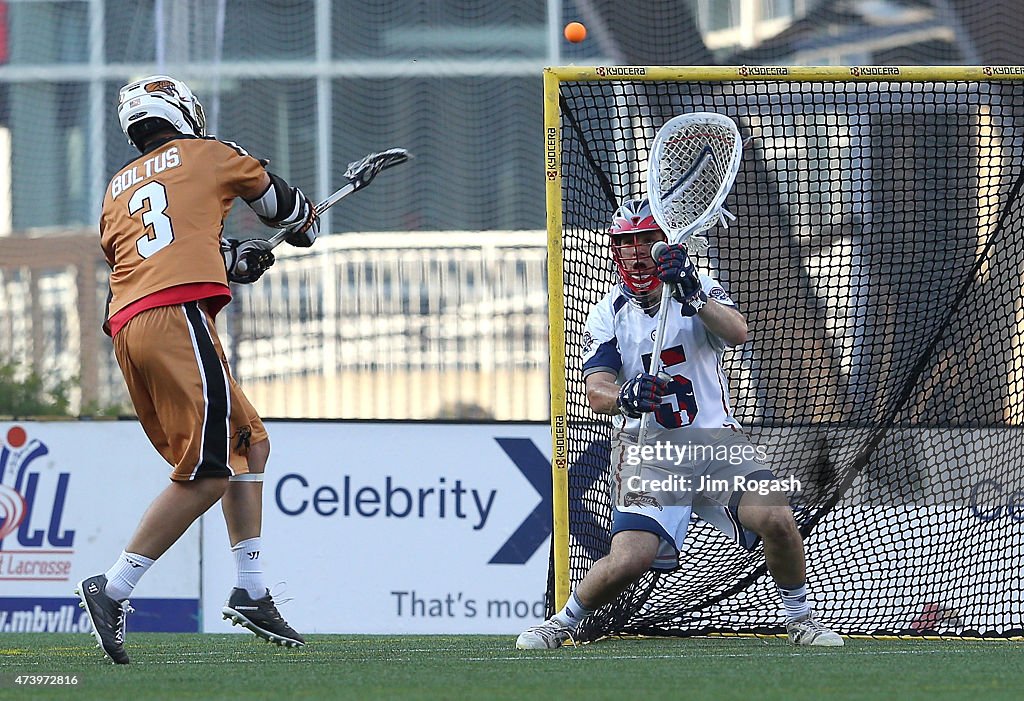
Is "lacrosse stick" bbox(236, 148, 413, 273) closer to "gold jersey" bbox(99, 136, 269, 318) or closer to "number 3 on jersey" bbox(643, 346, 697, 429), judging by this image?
"gold jersey" bbox(99, 136, 269, 318)

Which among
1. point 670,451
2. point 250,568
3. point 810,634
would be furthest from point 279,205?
point 810,634

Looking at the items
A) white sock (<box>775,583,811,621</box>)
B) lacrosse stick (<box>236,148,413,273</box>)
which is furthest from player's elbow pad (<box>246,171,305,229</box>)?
white sock (<box>775,583,811,621</box>)

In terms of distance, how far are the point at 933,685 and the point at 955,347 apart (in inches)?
107

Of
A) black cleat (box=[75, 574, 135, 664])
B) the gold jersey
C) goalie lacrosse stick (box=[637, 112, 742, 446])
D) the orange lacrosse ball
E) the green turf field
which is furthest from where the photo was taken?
the orange lacrosse ball

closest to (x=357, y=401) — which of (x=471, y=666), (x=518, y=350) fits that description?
(x=518, y=350)

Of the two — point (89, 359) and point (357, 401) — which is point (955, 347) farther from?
point (89, 359)

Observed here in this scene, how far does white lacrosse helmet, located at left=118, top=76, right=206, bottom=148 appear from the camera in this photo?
4.86 m

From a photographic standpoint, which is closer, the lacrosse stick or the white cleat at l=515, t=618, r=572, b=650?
Answer: the white cleat at l=515, t=618, r=572, b=650

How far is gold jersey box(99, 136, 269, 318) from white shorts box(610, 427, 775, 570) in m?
1.45

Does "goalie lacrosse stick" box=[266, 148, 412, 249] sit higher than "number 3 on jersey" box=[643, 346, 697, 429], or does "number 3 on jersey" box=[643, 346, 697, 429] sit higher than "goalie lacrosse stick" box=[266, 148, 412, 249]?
"goalie lacrosse stick" box=[266, 148, 412, 249]

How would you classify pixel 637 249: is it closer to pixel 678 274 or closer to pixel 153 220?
pixel 678 274

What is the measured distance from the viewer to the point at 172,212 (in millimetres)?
4715

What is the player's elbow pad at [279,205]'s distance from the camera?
4.91 metres

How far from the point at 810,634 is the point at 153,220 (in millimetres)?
2471
